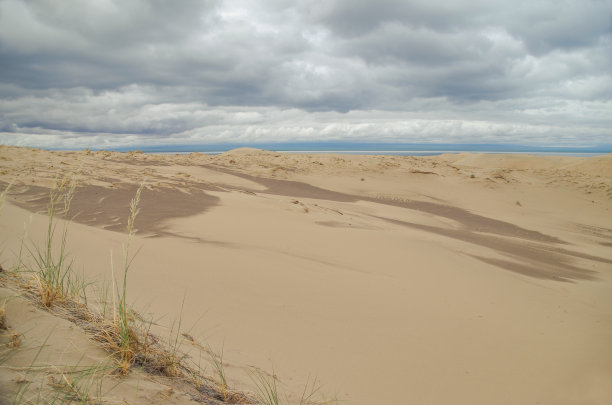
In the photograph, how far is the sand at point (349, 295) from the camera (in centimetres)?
245

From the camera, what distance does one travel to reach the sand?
2445 millimetres

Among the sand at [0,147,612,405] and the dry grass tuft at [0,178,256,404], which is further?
the sand at [0,147,612,405]

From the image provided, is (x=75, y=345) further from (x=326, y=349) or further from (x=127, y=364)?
(x=326, y=349)

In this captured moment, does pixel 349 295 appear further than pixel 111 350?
Yes

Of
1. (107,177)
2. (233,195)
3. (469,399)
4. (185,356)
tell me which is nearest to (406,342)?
(469,399)

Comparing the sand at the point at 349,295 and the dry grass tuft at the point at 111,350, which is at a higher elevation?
the dry grass tuft at the point at 111,350

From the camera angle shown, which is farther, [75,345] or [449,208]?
[449,208]

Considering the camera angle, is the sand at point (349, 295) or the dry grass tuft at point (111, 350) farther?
the sand at point (349, 295)

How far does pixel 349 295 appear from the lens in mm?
3756

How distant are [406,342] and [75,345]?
237cm

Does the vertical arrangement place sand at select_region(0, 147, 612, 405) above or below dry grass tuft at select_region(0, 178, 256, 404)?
below

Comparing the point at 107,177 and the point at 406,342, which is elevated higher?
the point at 107,177

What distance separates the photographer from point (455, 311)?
365 centimetres

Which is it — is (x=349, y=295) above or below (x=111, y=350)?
below
